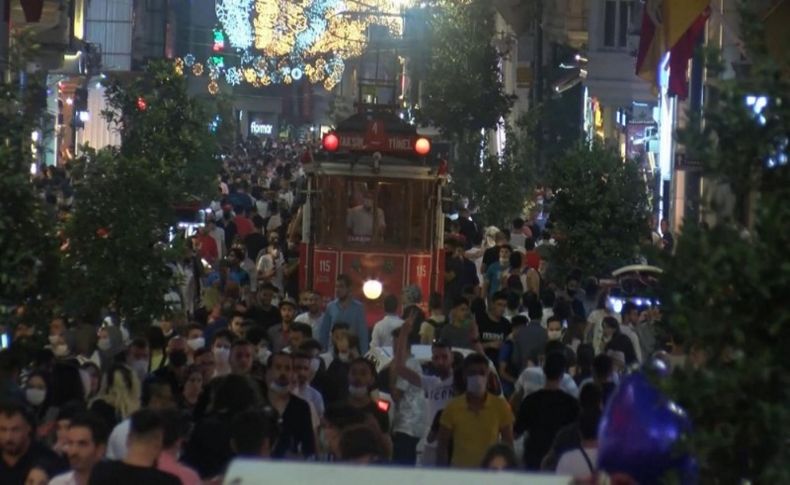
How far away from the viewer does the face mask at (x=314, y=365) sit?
14.3 m

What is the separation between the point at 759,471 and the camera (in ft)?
21.4

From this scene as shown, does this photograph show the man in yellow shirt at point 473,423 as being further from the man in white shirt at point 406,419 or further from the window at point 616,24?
the window at point 616,24

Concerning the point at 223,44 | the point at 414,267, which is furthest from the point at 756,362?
the point at 223,44

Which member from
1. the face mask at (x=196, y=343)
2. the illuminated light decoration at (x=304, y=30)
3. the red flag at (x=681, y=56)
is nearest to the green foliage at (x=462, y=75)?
the illuminated light decoration at (x=304, y=30)

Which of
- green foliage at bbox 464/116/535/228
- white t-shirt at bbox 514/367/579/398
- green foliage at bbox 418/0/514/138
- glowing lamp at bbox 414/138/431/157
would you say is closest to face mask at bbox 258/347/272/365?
white t-shirt at bbox 514/367/579/398

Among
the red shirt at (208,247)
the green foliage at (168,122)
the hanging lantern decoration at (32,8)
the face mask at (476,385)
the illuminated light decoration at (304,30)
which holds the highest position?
the illuminated light decoration at (304,30)

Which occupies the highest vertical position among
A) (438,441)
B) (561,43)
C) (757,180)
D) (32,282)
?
(561,43)

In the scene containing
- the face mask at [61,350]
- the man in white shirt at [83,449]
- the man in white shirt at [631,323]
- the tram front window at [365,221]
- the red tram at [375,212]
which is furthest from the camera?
the tram front window at [365,221]

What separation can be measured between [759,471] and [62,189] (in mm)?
22296

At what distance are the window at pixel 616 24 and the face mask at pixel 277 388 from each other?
28.0 metres

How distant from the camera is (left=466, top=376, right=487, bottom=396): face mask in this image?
1272cm

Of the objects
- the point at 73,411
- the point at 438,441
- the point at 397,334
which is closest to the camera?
the point at 73,411

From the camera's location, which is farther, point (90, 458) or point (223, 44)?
point (223, 44)

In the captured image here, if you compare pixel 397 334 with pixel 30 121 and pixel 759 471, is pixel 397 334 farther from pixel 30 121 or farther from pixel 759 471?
pixel 759 471
